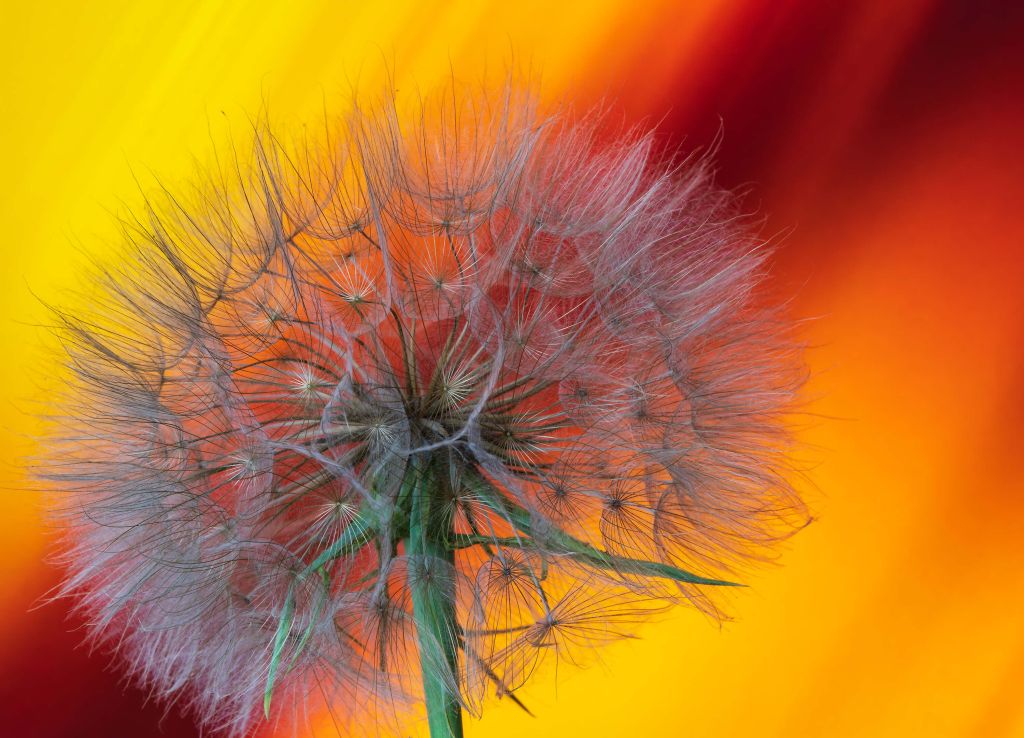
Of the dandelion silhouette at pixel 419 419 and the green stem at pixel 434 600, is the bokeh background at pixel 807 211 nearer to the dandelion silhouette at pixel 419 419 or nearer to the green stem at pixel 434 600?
the dandelion silhouette at pixel 419 419

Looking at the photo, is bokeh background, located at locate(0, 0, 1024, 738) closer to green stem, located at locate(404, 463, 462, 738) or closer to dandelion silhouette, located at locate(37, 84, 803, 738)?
dandelion silhouette, located at locate(37, 84, 803, 738)

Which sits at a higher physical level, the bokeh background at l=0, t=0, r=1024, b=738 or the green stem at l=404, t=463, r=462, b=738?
the bokeh background at l=0, t=0, r=1024, b=738

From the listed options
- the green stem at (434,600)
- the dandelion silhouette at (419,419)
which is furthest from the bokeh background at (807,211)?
the green stem at (434,600)

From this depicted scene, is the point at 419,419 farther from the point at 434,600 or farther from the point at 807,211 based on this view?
the point at 807,211

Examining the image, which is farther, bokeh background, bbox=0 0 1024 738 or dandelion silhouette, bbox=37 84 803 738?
bokeh background, bbox=0 0 1024 738

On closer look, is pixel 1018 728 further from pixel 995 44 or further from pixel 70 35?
pixel 70 35

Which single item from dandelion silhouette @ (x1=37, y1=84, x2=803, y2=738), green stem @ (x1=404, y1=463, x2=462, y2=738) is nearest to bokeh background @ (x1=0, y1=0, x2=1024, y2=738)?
dandelion silhouette @ (x1=37, y1=84, x2=803, y2=738)

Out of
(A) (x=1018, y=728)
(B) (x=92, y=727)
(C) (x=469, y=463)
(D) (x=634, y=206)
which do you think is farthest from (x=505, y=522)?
(A) (x=1018, y=728)
